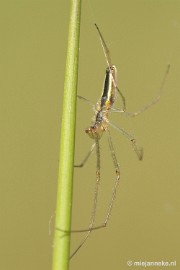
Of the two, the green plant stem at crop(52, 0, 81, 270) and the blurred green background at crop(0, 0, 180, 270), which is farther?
the blurred green background at crop(0, 0, 180, 270)

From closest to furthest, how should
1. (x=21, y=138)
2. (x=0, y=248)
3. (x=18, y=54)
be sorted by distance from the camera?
(x=0, y=248) → (x=21, y=138) → (x=18, y=54)

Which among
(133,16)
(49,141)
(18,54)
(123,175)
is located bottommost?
(123,175)

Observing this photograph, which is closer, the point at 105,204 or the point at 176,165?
the point at 105,204

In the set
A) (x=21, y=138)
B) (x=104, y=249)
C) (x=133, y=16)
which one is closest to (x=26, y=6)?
(x=133, y=16)

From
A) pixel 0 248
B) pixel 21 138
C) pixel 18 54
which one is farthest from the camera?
pixel 18 54

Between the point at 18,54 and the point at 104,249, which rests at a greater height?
the point at 18,54

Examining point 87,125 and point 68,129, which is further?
point 87,125

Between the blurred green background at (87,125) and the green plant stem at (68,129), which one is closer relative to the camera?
the green plant stem at (68,129)

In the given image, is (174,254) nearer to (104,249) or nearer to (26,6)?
(104,249)
